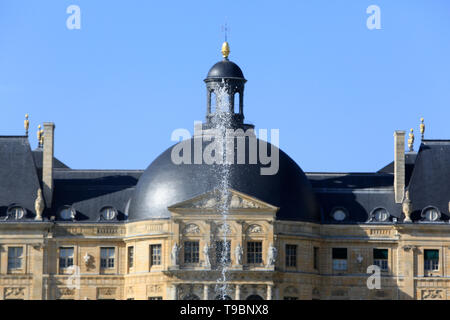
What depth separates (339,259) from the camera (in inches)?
3910

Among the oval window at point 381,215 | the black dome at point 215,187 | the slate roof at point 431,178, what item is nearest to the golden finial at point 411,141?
the slate roof at point 431,178

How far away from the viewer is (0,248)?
322ft

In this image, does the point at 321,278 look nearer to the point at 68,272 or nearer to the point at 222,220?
the point at 222,220

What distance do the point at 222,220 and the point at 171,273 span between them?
4439 millimetres

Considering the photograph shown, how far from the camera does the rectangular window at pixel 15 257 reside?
323 feet

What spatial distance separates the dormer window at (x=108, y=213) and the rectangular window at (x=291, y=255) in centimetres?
1120

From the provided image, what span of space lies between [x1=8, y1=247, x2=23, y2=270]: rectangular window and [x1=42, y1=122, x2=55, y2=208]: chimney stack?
3.81 meters

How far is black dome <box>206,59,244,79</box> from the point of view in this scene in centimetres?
10075

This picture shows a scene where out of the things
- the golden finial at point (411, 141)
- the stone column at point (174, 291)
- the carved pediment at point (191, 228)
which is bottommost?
the stone column at point (174, 291)

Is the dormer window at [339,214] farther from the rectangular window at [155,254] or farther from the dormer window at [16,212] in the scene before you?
the dormer window at [16,212]

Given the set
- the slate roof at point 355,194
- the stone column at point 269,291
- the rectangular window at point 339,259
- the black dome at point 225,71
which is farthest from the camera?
the black dome at point 225,71

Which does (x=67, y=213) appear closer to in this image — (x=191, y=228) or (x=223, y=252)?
(x=191, y=228)

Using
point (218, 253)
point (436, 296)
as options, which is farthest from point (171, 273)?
point (436, 296)

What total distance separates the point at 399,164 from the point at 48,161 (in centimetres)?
2221
